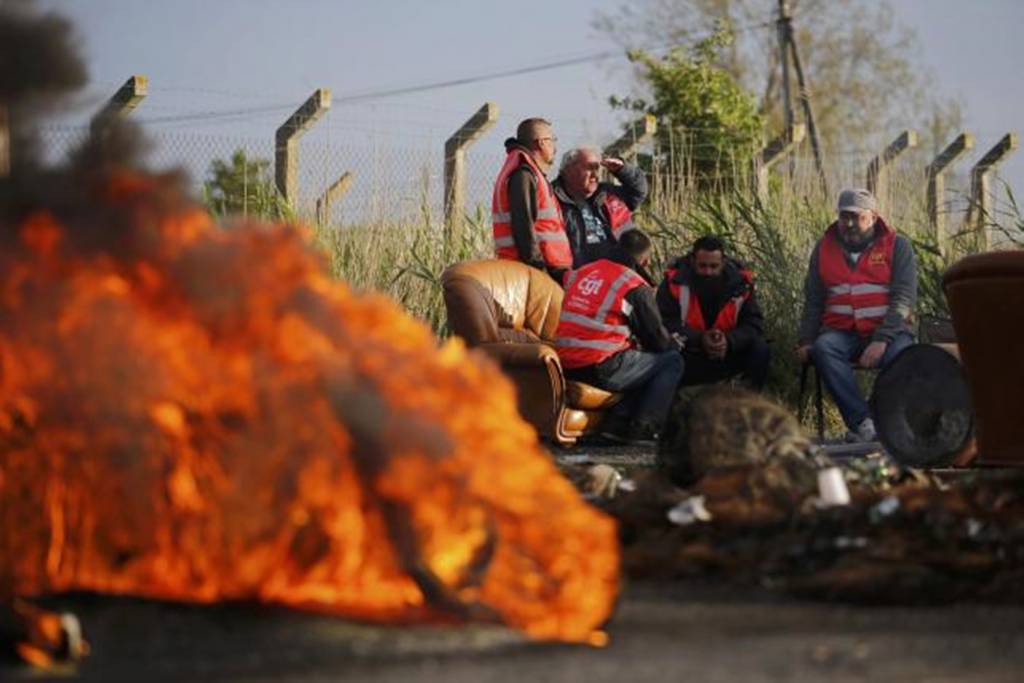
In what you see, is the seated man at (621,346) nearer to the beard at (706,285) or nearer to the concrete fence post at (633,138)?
the beard at (706,285)

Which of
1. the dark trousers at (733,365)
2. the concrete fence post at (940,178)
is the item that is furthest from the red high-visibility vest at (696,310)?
the concrete fence post at (940,178)

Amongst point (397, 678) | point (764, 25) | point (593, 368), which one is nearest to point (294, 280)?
point (397, 678)

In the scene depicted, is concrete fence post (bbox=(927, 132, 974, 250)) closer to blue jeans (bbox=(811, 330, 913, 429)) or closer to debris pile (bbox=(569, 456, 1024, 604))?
blue jeans (bbox=(811, 330, 913, 429))

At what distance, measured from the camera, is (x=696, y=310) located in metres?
15.0

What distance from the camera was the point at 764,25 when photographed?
148 feet

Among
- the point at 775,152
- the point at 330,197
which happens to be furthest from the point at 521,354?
the point at 775,152

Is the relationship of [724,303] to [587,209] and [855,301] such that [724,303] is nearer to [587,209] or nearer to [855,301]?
[855,301]

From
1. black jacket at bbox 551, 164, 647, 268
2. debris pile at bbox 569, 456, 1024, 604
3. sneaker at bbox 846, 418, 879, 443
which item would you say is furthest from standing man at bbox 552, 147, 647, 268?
debris pile at bbox 569, 456, 1024, 604

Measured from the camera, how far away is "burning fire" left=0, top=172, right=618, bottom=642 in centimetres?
609

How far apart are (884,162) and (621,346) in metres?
8.26

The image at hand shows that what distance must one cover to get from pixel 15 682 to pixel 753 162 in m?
15.8

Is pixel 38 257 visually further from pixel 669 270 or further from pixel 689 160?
pixel 689 160

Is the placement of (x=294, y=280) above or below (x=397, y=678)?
above

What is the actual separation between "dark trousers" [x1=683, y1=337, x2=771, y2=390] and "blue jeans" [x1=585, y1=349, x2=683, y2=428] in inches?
29.3
